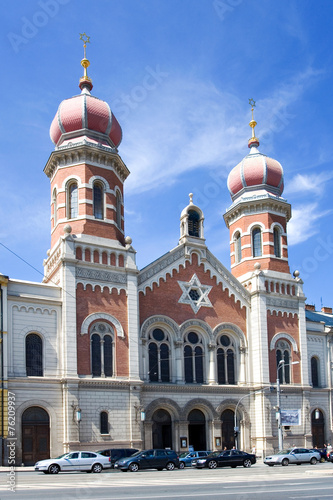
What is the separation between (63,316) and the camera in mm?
40281

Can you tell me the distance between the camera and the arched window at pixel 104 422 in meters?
40.2

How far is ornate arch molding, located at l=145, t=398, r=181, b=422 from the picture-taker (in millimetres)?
42844

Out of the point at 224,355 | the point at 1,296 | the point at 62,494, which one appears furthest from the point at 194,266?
the point at 62,494

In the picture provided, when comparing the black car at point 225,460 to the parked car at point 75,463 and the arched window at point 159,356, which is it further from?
the arched window at point 159,356

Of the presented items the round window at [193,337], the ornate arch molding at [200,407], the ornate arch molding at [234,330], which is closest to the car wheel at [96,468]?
the ornate arch molding at [200,407]

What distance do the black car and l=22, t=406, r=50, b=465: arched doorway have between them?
936 centimetres

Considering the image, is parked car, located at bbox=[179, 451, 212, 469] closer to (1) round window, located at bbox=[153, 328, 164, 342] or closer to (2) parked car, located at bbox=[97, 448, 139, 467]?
(2) parked car, located at bbox=[97, 448, 139, 467]

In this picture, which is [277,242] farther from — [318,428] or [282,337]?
[318,428]

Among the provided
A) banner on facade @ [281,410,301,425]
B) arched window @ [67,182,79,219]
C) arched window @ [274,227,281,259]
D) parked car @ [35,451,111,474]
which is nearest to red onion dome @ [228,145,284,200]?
arched window @ [274,227,281,259]

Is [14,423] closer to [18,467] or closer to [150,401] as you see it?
[18,467]

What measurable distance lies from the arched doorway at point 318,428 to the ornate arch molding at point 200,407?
10.2 meters

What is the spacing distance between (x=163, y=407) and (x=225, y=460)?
323 inches

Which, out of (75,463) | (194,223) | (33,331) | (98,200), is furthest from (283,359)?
(75,463)

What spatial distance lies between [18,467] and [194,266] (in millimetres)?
19869
